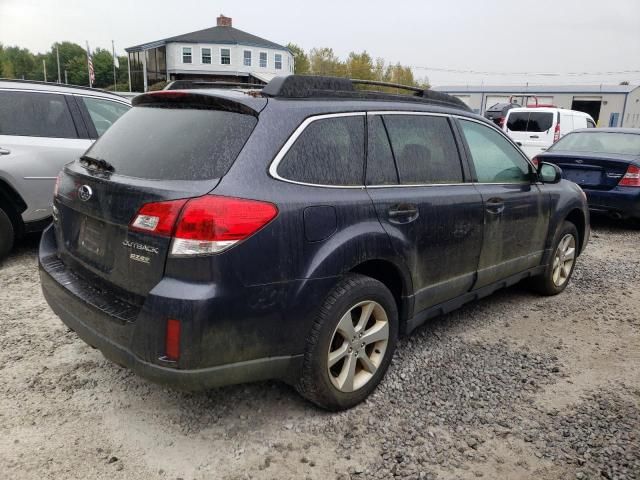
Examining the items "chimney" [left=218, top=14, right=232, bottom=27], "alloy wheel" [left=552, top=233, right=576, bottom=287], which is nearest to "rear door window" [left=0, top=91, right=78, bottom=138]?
"alloy wheel" [left=552, top=233, right=576, bottom=287]

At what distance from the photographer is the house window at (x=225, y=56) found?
4906 cm

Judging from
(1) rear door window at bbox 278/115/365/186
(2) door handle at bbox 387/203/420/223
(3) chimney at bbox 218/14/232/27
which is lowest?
(2) door handle at bbox 387/203/420/223

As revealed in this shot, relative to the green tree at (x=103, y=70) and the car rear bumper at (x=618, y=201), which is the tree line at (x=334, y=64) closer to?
the green tree at (x=103, y=70)

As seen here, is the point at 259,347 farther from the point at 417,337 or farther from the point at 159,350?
the point at 417,337

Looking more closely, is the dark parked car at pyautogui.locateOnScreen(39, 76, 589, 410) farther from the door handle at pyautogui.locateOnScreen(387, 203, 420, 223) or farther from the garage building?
the garage building

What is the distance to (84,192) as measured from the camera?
2785mm

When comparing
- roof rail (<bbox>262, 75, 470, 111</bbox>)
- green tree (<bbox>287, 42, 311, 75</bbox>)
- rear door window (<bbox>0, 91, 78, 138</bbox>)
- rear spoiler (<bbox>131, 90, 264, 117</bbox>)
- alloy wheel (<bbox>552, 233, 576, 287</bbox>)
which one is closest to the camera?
rear spoiler (<bbox>131, 90, 264, 117</bbox>)

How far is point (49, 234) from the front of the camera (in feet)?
10.9

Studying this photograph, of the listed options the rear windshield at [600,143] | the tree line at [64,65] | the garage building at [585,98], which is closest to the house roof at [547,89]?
the garage building at [585,98]

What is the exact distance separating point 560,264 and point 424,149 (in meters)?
2.39

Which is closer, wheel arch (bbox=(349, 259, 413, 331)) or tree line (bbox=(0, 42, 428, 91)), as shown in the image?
wheel arch (bbox=(349, 259, 413, 331))

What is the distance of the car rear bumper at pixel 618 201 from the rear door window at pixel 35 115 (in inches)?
282

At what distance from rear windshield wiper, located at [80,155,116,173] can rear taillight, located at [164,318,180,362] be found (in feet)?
3.20

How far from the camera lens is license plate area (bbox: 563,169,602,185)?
311 inches
